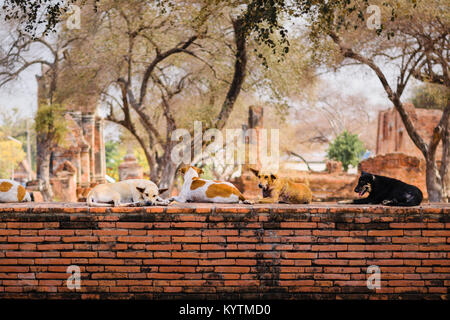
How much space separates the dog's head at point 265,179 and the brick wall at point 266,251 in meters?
0.80

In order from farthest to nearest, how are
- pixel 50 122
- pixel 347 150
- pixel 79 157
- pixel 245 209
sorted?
pixel 347 150, pixel 79 157, pixel 50 122, pixel 245 209

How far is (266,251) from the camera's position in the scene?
5.19 m

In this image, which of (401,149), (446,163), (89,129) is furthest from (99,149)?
(446,163)

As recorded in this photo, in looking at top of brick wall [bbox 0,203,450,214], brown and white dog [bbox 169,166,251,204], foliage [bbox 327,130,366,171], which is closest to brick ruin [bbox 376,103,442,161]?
foliage [bbox 327,130,366,171]

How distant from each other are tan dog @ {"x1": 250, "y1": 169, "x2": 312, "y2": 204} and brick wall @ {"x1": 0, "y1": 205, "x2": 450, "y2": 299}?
0.73m

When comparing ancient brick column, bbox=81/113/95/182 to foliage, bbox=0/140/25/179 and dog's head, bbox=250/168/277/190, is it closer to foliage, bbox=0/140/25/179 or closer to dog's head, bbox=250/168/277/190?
foliage, bbox=0/140/25/179

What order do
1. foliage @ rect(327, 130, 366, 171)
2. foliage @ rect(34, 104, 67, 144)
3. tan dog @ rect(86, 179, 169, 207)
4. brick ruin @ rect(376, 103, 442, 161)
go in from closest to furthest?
tan dog @ rect(86, 179, 169, 207) < foliage @ rect(34, 104, 67, 144) < brick ruin @ rect(376, 103, 442, 161) < foliage @ rect(327, 130, 366, 171)

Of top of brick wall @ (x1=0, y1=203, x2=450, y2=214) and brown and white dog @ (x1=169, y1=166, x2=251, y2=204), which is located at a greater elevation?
brown and white dog @ (x1=169, y1=166, x2=251, y2=204)

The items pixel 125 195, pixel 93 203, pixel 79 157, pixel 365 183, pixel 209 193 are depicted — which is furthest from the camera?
pixel 79 157

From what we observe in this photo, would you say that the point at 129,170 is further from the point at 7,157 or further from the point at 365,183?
the point at 7,157

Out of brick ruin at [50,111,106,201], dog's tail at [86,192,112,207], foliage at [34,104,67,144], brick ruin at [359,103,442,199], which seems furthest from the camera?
brick ruin at [50,111,106,201]

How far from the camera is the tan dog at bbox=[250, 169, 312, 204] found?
592 centimetres

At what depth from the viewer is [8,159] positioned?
145ft

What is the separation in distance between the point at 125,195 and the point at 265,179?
1.74 m
